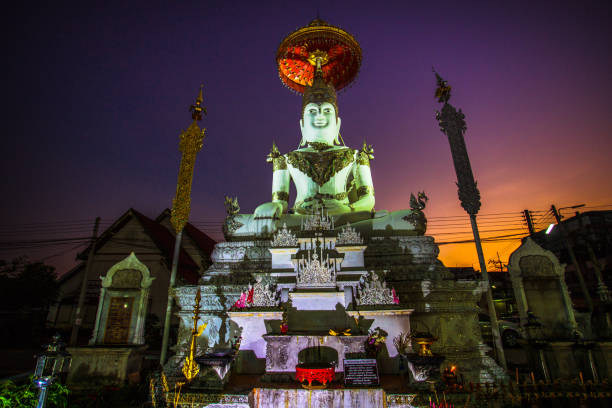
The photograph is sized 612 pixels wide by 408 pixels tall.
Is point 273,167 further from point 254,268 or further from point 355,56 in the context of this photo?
point 355,56

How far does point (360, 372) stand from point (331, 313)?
6.45 feet

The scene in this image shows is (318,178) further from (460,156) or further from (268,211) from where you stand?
(460,156)

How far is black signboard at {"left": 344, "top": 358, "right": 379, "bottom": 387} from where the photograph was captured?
5.03 m

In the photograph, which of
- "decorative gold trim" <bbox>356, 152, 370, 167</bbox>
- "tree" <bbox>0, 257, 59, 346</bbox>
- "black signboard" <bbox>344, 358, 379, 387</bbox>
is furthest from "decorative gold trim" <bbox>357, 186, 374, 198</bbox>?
"tree" <bbox>0, 257, 59, 346</bbox>

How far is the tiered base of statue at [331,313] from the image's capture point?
19.2 ft

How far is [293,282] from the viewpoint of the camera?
24.2 feet

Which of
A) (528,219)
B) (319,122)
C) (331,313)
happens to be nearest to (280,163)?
(319,122)

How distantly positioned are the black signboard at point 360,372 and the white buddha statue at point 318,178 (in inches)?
213

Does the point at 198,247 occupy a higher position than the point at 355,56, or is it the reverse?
the point at 355,56

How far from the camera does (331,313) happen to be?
7016 millimetres

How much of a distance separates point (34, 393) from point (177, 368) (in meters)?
3.09

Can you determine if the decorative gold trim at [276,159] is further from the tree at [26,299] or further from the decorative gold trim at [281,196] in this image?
the tree at [26,299]

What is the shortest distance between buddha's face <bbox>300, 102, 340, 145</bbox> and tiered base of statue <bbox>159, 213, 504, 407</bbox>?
17.1 feet

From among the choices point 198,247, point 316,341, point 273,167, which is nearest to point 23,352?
point 198,247
